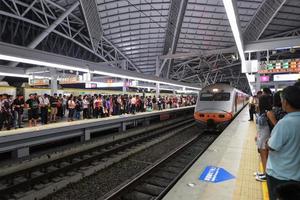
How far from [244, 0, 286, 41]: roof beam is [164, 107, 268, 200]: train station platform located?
16293mm

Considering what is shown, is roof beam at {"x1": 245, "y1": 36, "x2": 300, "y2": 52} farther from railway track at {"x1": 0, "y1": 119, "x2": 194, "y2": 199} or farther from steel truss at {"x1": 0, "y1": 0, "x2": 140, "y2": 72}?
steel truss at {"x1": 0, "y1": 0, "x2": 140, "y2": 72}

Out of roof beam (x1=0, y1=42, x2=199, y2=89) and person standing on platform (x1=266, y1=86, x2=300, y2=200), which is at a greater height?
roof beam (x1=0, y1=42, x2=199, y2=89)

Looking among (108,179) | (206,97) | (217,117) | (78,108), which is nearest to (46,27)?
(78,108)

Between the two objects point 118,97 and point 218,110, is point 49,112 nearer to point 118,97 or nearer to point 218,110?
point 118,97

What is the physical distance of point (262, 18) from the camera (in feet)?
74.1

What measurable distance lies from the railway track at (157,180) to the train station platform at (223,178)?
0.43 m

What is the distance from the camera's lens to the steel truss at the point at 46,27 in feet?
66.4

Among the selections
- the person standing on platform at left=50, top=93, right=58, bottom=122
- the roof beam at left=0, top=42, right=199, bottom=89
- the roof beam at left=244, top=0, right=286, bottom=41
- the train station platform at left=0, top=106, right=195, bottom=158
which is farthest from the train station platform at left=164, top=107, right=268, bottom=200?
the roof beam at left=244, top=0, right=286, bottom=41

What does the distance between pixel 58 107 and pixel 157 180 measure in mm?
9516

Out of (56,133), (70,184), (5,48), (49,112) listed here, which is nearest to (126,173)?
(70,184)

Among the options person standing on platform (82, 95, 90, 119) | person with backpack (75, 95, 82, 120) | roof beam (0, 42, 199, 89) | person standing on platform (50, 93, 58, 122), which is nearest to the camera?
roof beam (0, 42, 199, 89)

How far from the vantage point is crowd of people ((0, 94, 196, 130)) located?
11.6 m

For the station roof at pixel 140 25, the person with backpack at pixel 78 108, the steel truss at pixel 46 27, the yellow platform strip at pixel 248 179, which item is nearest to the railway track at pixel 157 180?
the yellow platform strip at pixel 248 179

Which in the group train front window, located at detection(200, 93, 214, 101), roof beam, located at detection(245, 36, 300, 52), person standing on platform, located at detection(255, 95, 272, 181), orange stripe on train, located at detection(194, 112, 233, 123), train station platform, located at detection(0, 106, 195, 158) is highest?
roof beam, located at detection(245, 36, 300, 52)
